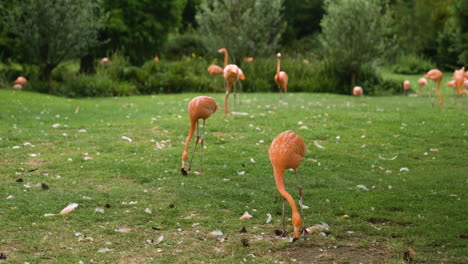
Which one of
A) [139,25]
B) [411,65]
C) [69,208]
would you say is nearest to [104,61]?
[139,25]

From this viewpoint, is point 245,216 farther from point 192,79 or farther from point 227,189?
point 192,79

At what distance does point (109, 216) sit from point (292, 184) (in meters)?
2.71

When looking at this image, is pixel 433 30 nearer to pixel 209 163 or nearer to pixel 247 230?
pixel 209 163

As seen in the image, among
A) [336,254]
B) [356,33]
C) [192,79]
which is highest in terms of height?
[356,33]

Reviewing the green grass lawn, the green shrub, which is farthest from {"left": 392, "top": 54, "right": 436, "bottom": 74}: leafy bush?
the green grass lawn

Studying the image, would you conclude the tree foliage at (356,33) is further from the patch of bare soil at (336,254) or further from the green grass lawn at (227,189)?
the patch of bare soil at (336,254)

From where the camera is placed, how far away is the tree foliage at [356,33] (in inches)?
822

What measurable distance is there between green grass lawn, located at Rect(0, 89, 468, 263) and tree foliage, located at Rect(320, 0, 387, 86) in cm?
863

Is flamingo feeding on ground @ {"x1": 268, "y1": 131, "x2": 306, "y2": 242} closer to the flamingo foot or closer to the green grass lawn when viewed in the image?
the flamingo foot

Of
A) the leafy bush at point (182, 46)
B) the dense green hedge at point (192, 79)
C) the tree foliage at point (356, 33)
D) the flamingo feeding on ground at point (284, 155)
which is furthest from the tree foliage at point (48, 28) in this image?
the flamingo feeding on ground at point (284, 155)

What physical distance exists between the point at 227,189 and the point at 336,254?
7.63ft

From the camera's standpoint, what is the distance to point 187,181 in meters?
7.34

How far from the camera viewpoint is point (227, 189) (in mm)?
6898

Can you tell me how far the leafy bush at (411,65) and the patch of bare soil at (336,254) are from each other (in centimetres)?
2720
